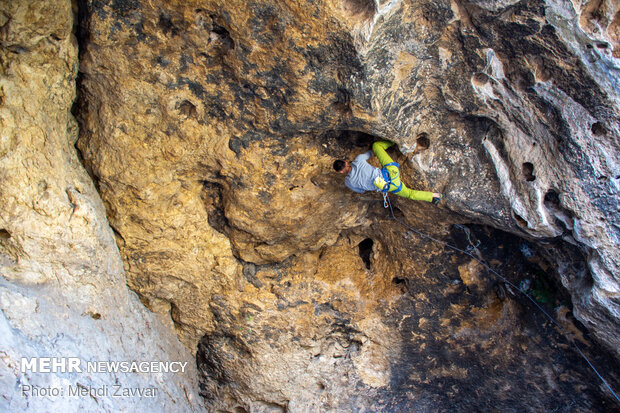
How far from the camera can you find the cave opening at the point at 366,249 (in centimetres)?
552

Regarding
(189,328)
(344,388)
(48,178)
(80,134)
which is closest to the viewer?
(48,178)

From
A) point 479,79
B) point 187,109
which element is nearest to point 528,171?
point 479,79

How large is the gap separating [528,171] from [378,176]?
4.05 feet

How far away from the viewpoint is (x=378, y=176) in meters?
4.21

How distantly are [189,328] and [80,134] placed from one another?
2270mm

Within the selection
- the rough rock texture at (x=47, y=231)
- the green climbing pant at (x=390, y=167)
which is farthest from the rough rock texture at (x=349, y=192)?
the rough rock texture at (x=47, y=231)

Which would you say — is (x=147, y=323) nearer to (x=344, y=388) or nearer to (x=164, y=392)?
(x=164, y=392)

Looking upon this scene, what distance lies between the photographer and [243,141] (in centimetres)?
415

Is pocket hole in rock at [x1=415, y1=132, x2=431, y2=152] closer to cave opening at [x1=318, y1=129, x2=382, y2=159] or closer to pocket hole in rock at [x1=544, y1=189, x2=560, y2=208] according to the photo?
cave opening at [x1=318, y1=129, x2=382, y2=159]

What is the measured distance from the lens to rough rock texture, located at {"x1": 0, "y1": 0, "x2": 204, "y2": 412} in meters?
3.30

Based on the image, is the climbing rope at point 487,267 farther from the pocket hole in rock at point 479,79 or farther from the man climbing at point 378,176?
the pocket hole in rock at point 479,79

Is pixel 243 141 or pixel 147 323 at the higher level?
pixel 243 141

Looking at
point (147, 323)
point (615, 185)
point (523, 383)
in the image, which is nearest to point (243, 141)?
point (147, 323)

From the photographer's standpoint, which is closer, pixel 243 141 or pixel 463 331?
pixel 243 141
